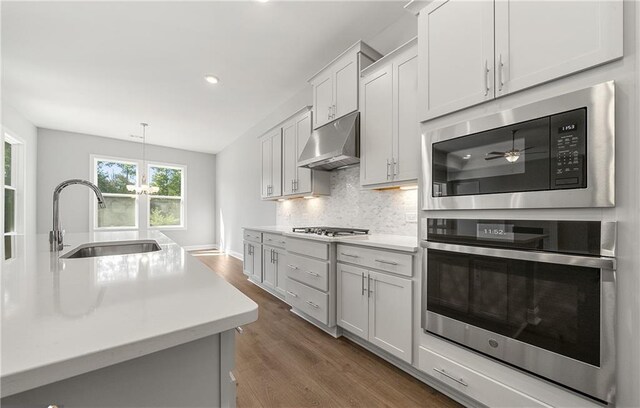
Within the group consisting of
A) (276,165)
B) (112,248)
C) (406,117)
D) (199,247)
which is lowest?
(199,247)

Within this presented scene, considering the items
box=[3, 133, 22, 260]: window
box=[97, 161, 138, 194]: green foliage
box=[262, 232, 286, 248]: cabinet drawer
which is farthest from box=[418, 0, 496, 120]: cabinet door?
box=[97, 161, 138, 194]: green foliage

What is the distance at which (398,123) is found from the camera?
216cm

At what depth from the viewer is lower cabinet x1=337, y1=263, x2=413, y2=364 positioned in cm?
181

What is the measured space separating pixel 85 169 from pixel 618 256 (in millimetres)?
8419

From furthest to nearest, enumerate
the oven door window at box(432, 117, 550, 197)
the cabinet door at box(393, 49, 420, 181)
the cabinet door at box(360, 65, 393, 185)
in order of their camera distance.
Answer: the cabinet door at box(360, 65, 393, 185), the cabinet door at box(393, 49, 420, 181), the oven door window at box(432, 117, 550, 197)

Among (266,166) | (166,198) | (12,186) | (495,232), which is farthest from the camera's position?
(166,198)

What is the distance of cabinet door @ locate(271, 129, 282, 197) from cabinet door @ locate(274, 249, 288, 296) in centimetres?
98

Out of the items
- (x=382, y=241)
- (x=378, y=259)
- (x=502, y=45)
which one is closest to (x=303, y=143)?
(x=382, y=241)

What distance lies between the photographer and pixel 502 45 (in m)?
1.34

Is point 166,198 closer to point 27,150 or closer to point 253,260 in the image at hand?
point 27,150

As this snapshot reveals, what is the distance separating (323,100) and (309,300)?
2179 mm

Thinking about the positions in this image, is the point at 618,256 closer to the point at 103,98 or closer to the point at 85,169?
the point at 103,98

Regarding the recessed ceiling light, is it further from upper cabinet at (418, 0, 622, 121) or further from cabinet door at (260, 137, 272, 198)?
upper cabinet at (418, 0, 622, 121)

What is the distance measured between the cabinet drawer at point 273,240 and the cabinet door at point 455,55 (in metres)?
2.31
